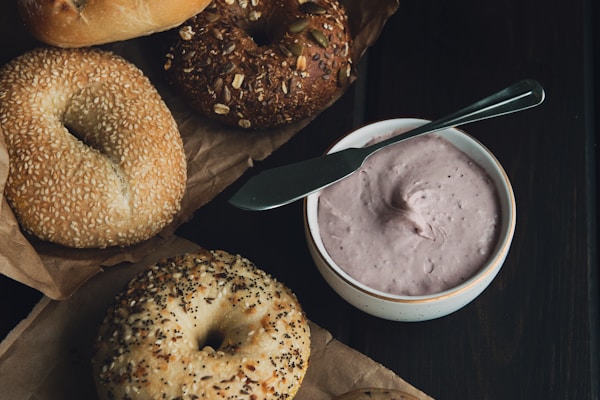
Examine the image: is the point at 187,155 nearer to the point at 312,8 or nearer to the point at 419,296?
the point at 312,8

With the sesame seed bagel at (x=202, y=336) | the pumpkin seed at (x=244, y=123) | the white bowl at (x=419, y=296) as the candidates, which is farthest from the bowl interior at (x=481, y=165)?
the pumpkin seed at (x=244, y=123)

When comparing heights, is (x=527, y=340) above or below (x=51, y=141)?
below

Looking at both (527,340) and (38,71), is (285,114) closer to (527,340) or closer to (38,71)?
(38,71)

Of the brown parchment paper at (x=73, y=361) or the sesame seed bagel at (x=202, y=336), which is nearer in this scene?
the sesame seed bagel at (x=202, y=336)

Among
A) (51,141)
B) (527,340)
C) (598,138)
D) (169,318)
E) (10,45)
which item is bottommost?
(527,340)

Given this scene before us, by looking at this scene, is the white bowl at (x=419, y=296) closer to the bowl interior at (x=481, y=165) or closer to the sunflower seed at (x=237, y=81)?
the bowl interior at (x=481, y=165)

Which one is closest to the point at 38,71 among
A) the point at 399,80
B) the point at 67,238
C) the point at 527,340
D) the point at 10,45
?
the point at 10,45

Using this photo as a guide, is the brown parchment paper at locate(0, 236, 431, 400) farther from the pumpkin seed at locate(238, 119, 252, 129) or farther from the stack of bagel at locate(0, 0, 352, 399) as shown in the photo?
the pumpkin seed at locate(238, 119, 252, 129)
